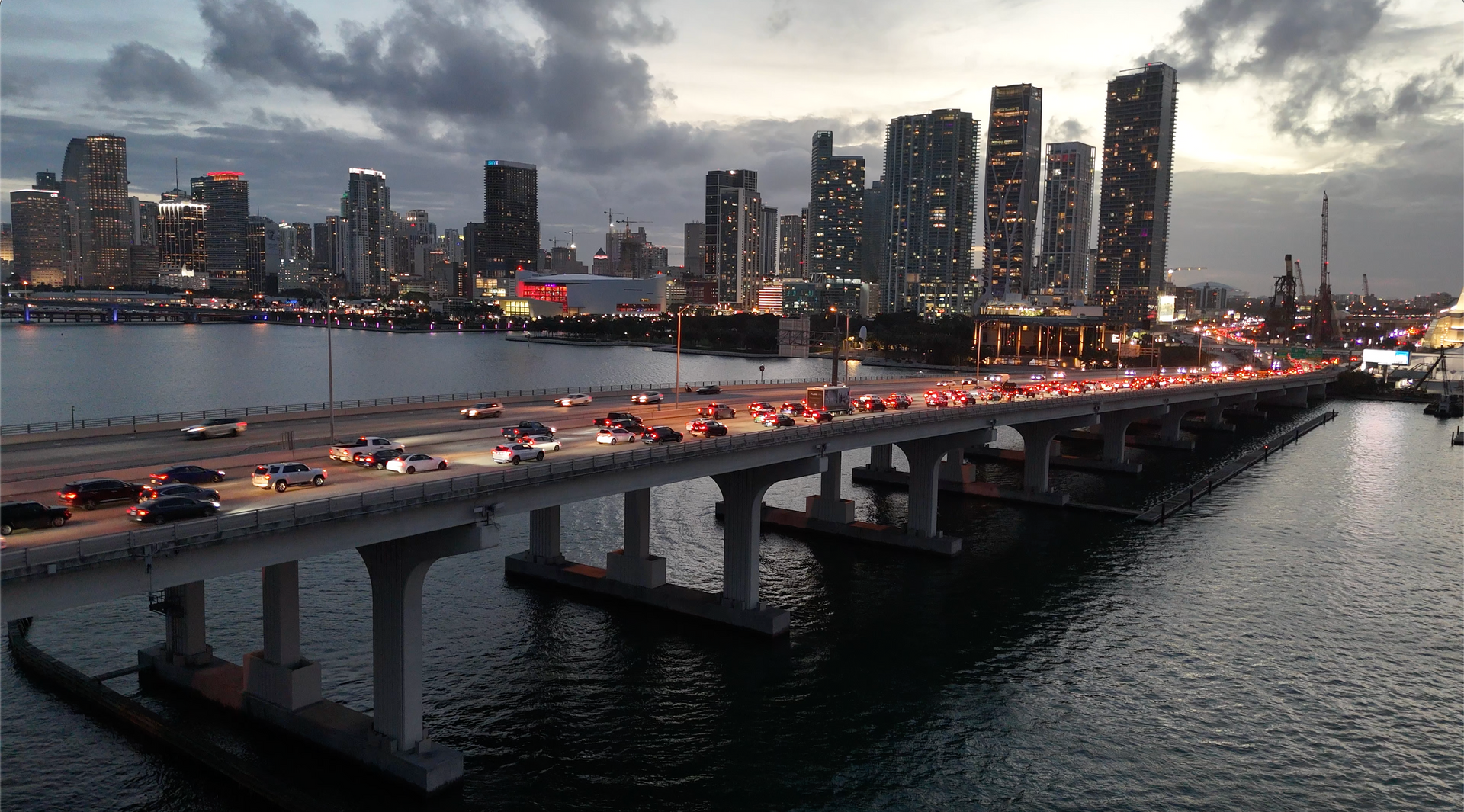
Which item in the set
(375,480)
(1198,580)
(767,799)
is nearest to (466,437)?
(375,480)

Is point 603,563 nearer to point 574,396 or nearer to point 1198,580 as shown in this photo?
point 574,396

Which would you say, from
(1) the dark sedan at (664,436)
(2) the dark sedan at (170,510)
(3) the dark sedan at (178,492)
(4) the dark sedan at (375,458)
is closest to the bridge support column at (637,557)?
(1) the dark sedan at (664,436)

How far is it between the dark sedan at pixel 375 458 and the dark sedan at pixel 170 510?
8755 mm

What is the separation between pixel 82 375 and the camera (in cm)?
15312

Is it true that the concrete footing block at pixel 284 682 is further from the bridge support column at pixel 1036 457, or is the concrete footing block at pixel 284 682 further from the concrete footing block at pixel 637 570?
the bridge support column at pixel 1036 457

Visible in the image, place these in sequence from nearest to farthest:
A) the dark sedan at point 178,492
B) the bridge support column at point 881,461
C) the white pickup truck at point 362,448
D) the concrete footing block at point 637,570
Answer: the dark sedan at point 178,492
the white pickup truck at point 362,448
the concrete footing block at point 637,570
the bridge support column at point 881,461

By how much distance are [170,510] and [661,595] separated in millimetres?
24707

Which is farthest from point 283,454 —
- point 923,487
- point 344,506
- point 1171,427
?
point 1171,427

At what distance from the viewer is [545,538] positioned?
1909 inches

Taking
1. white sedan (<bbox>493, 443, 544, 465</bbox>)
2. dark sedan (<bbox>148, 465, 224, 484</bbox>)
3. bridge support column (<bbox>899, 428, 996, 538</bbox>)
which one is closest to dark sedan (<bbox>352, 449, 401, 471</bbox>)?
white sedan (<bbox>493, 443, 544, 465</bbox>)

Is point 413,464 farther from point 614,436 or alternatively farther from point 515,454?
point 614,436

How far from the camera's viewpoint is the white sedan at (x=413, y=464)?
3127 centimetres

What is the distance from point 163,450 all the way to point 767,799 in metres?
24.8

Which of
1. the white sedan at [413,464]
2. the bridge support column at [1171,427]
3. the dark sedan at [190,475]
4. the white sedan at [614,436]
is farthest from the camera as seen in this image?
the bridge support column at [1171,427]
